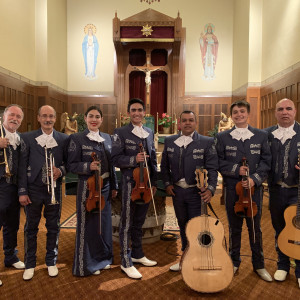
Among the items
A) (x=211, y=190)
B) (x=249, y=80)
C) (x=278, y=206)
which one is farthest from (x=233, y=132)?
(x=249, y=80)

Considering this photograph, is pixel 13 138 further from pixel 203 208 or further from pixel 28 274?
pixel 203 208

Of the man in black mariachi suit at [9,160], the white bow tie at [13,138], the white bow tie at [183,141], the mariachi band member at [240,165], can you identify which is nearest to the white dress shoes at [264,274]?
the mariachi band member at [240,165]

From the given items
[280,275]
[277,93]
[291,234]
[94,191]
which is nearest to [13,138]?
[94,191]

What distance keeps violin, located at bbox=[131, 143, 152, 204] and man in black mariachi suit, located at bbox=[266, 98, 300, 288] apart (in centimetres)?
126

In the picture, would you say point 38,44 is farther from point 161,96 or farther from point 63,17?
point 161,96

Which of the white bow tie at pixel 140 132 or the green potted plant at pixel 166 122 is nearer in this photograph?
the white bow tie at pixel 140 132

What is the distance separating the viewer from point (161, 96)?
1222 centimetres

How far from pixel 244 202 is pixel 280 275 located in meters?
0.87

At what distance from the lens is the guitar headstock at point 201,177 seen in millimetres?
Answer: 2834

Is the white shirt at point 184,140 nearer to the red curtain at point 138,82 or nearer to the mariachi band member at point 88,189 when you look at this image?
the mariachi band member at point 88,189

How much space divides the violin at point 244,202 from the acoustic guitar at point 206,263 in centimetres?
31

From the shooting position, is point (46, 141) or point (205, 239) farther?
point (46, 141)

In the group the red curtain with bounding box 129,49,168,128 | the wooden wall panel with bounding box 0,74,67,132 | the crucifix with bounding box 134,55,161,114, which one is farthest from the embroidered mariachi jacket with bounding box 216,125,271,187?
the red curtain with bounding box 129,49,168,128

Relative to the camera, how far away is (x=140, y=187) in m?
2.93
